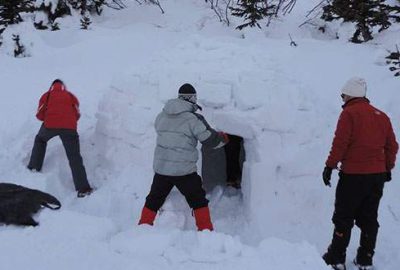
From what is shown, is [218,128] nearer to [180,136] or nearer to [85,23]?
[180,136]

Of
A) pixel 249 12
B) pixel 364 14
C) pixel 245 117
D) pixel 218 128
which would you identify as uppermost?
pixel 364 14

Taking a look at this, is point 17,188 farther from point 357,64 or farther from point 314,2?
point 314,2

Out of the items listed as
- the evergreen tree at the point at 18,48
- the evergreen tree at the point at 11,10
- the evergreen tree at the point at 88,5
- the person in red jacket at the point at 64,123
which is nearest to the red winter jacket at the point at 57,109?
the person in red jacket at the point at 64,123

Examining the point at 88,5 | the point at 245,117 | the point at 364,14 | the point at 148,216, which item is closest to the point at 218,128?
the point at 245,117

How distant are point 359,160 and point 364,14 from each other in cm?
582

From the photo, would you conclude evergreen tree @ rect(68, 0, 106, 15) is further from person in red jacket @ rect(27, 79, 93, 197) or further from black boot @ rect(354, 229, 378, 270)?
black boot @ rect(354, 229, 378, 270)

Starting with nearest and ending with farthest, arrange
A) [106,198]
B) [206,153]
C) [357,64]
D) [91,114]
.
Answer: [106,198], [206,153], [91,114], [357,64]

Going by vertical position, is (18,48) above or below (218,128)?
below

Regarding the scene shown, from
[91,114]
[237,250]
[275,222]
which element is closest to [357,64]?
[275,222]

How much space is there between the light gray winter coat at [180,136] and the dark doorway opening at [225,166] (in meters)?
1.93

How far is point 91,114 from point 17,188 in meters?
2.78

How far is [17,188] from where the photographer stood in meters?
4.16

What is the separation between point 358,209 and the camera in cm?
391

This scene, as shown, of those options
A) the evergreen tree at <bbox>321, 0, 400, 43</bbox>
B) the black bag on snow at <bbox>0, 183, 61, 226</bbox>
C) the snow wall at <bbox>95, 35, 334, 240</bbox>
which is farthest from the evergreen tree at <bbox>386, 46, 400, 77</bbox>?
the black bag on snow at <bbox>0, 183, 61, 226</bbox>
